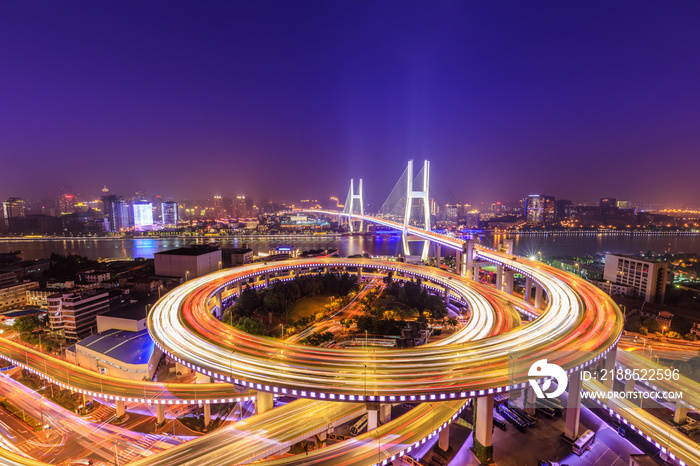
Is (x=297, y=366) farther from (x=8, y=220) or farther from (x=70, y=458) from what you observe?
(x=8, y=220)

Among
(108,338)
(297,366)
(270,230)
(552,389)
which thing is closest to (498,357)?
(552,389)

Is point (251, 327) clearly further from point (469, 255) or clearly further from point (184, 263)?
point (469, 255)

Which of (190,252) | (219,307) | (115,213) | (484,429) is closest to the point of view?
(484,429)

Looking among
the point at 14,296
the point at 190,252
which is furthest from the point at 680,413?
the point at 14,296

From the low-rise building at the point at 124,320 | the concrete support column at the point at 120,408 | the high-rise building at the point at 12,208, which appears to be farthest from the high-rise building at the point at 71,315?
the high-rise building at the point at 12,208

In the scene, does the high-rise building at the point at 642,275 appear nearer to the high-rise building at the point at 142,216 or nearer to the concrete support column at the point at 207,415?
the concrete support column at the point at 207,415

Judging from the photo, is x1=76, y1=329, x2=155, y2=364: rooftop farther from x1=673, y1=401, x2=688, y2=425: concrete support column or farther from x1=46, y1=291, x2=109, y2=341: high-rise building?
x1=673, y1=401, x2=688, y2=425: concrete support column

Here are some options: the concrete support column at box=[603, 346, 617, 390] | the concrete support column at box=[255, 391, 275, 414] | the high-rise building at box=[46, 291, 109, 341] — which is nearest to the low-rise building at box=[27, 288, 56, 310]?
the high-rise building at box=[46, 291, 109, 341]

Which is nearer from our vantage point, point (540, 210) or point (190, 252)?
point (190, 252)
